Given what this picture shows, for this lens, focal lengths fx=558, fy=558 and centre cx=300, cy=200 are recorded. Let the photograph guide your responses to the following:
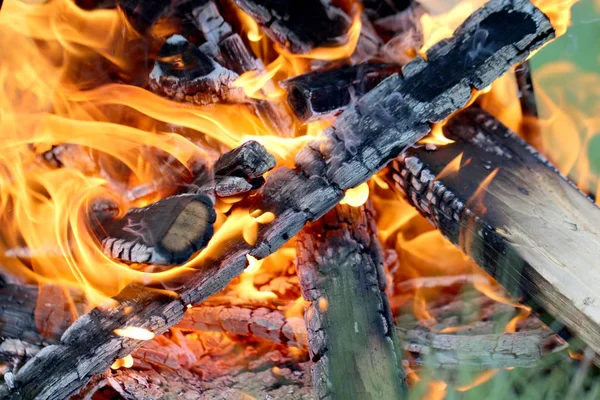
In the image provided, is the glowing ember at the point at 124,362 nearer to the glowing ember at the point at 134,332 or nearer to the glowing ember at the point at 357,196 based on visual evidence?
the glowing ember at the point at 134,332

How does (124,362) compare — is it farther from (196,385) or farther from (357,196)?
(357,196)

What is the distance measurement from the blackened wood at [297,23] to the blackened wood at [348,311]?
0.78 m

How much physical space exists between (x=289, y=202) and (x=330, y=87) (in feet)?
1.71

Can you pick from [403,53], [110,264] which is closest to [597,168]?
[403,53]

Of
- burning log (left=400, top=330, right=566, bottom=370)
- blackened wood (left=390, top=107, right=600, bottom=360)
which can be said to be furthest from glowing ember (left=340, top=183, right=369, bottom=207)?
burning log (left=400, top=330, right=566, bottom=370)

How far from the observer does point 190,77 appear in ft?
7.75

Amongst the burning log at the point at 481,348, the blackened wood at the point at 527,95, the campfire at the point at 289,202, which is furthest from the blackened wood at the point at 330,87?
the burning log at the point at 481,348

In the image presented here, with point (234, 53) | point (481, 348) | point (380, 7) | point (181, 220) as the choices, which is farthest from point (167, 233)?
point (380, 7)

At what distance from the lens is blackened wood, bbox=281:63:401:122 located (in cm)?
215

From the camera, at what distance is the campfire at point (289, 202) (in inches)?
73.1

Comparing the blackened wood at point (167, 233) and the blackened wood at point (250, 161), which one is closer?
the blackened wood at point (167, 233)

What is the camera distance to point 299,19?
2498mm

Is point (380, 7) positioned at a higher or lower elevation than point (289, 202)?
higher

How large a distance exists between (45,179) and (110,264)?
2.02ft
